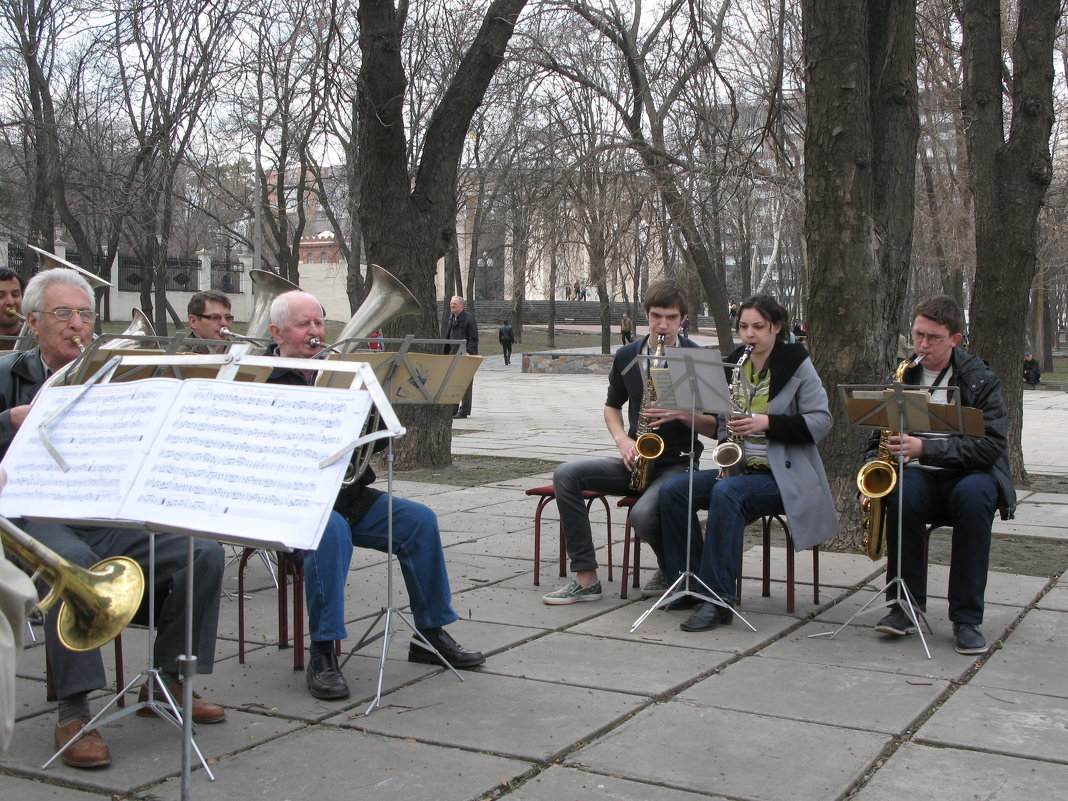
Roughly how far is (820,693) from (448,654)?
1475 millimetres

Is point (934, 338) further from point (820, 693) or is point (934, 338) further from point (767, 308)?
point (820, 693)

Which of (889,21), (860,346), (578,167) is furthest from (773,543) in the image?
(578,167)

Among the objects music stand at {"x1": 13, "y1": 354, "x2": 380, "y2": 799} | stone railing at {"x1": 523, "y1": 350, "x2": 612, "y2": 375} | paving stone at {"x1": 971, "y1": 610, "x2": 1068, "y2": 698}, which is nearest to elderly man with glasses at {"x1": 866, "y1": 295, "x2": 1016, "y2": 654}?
paving stone at {"x1": 971, "y1": 610, "x2": 1068, "y2": 698}

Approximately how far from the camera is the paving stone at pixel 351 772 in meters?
3.33

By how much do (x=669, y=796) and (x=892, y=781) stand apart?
0.70 metres

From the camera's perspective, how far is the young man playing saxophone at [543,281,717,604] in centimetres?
575

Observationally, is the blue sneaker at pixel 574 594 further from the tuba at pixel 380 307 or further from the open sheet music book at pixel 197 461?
the open sheet music book at pixel 197 461

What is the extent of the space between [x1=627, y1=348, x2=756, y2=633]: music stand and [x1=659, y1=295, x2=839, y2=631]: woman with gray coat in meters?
0.07

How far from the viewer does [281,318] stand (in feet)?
15.6

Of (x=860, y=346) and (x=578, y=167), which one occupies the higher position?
(x=578, y=167)

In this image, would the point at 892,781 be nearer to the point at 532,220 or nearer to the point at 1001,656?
the point at 1001,656

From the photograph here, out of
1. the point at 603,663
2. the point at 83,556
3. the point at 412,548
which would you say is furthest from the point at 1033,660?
the point at 83,556

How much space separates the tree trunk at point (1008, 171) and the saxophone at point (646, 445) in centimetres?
535

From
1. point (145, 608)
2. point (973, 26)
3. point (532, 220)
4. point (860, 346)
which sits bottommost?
point (145, 608)
